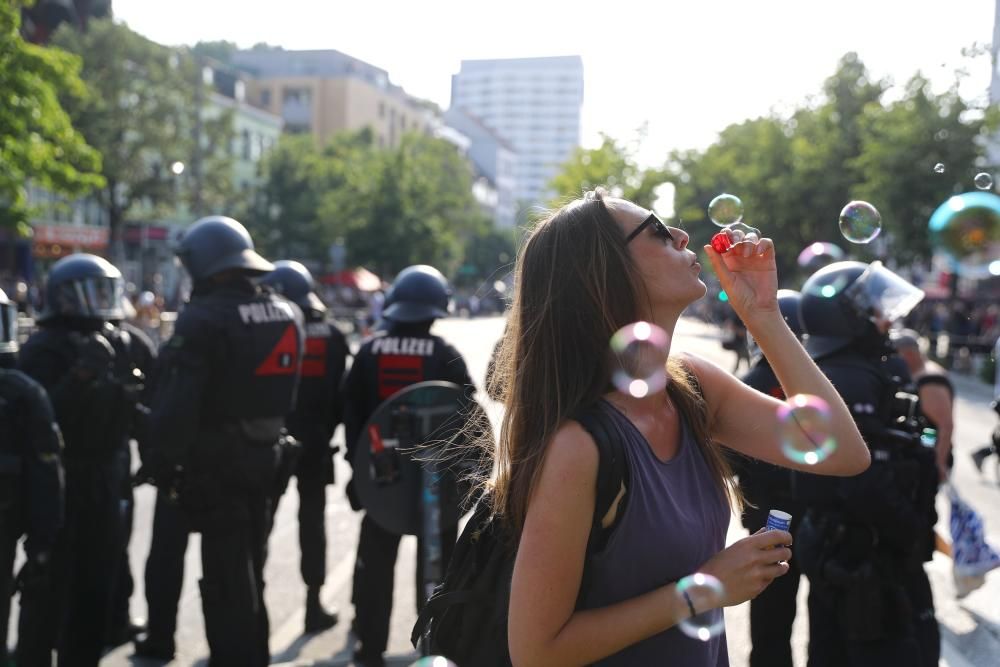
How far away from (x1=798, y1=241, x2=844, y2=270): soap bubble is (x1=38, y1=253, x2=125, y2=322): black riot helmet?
10.6 feet

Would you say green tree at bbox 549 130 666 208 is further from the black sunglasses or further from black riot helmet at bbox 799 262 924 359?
the black sunglasses

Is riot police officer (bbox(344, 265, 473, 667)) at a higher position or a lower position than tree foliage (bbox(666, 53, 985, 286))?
lower

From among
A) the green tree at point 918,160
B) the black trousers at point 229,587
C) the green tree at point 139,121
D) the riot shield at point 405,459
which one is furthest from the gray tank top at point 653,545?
the green tree at point 139,121

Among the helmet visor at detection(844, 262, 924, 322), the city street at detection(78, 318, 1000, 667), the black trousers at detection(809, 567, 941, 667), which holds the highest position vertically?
the helmet visor at detection(844, 262, 924, 322)

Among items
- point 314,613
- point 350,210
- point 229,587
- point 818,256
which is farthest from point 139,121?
point 818,256

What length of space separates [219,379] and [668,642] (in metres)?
2.89

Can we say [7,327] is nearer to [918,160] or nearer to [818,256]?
[818,256]

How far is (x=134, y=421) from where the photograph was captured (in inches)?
209

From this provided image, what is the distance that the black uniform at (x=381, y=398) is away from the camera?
16.6ft

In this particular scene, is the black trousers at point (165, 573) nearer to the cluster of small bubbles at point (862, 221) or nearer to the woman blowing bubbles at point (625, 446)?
the cluster of small bubbles at point (862, 221)

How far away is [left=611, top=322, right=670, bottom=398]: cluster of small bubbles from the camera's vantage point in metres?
2.04

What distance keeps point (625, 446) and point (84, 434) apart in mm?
3594

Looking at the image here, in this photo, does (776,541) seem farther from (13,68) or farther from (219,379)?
(13,68)

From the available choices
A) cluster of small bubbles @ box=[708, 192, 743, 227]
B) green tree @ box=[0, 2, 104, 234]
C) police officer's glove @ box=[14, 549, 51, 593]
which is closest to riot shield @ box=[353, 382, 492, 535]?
police officer's glove @ box=[14, 549, 51, 593]
